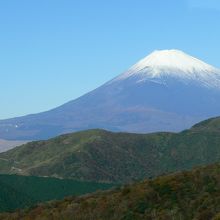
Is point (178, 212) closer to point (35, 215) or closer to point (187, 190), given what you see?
point (187, 190)

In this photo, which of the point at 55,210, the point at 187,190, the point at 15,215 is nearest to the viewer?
the point at 187,190

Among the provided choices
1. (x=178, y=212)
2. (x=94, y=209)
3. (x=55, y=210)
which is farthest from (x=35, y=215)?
(x=178, y=212)

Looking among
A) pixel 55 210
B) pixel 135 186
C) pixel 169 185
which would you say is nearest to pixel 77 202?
pixel 55 210

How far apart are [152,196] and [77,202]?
48.2 ft

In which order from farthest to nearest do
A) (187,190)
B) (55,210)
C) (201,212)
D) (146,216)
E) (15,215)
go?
(15,215)
(55,210)
(187,190)
(146,216)
(201,212)

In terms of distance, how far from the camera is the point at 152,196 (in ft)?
295

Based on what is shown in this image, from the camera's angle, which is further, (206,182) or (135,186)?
(135,186)

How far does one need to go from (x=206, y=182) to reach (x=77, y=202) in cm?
2184

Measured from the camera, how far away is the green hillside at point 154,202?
266 feet

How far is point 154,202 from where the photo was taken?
87.8 metres

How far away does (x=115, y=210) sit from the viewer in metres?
88.2

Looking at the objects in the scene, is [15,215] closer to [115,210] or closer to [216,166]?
[115,210]

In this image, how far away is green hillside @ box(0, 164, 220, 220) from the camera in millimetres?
81125

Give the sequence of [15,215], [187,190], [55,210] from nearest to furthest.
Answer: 1. [187,190]
2. [55,210]
3. [15,215]
